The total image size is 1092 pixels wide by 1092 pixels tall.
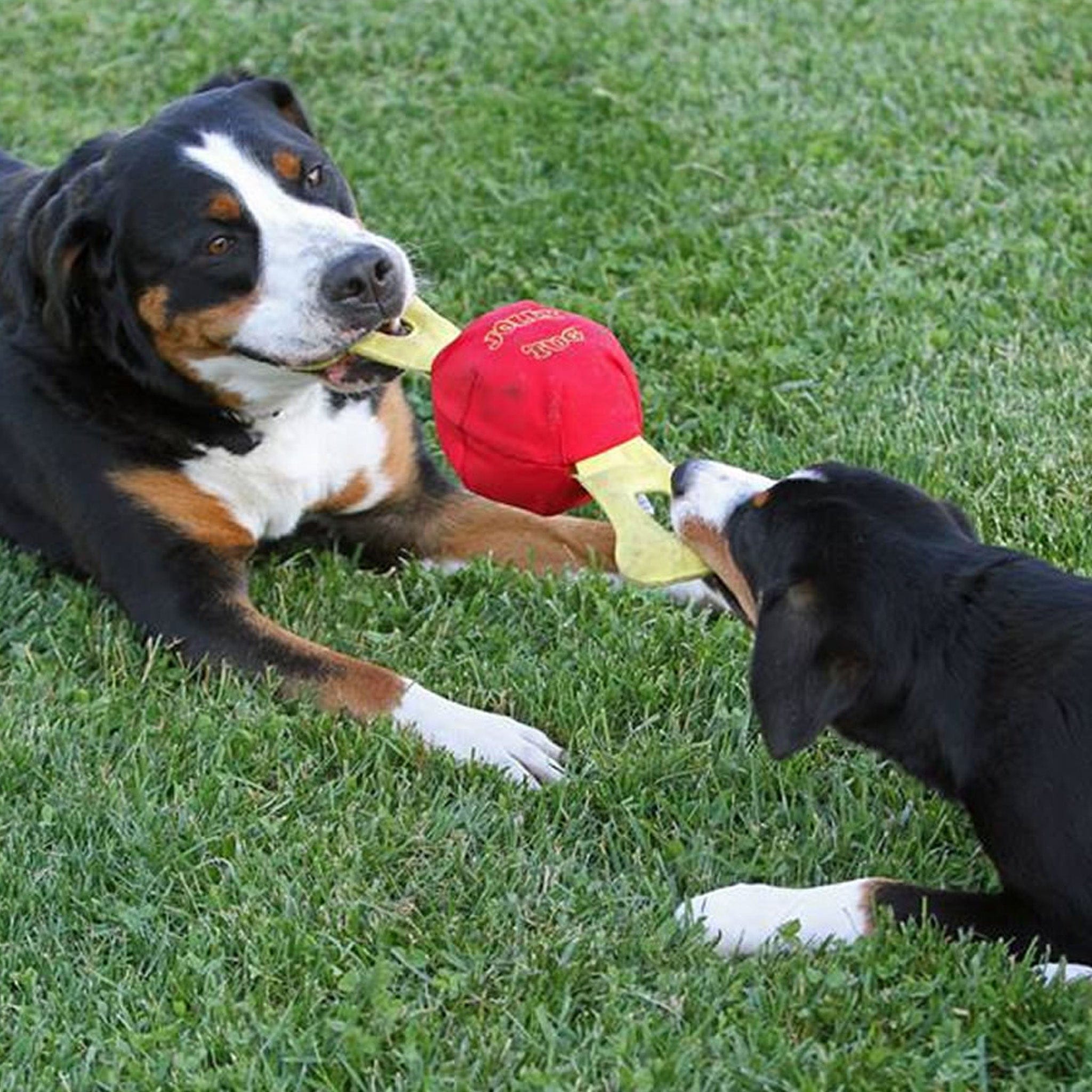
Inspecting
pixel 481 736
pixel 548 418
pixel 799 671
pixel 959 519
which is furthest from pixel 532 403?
pixel 799 671

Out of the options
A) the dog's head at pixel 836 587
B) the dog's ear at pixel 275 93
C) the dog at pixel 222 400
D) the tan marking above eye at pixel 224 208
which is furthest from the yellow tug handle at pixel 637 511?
the dog's ear at pixel 275 93

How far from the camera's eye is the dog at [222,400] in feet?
15.2

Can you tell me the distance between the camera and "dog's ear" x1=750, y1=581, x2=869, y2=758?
3639 millimetres

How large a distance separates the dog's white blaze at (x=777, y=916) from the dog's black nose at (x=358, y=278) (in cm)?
160

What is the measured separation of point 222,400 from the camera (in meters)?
4.96

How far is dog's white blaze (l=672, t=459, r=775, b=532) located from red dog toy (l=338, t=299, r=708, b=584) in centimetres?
11

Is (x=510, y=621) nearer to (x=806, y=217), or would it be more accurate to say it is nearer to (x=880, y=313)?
(x=880, y=313)

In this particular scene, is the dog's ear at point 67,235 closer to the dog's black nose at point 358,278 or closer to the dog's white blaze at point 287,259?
the dog's white blaze at point 287,259

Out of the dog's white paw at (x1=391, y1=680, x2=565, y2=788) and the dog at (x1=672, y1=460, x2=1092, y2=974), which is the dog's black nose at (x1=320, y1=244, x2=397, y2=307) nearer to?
the dog's white paw at (x1=391, y1=680, x2=565, y2=788)

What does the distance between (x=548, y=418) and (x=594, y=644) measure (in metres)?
0.57

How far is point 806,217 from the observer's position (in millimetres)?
6738

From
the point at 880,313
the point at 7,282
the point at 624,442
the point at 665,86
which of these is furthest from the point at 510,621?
the point at 665,86

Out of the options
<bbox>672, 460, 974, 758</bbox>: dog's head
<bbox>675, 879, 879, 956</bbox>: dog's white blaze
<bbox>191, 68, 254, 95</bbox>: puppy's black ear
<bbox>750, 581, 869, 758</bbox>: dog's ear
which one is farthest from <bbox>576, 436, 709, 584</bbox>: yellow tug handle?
<bbox>191, 68, 254, 95</bbox>: puppy's black ear

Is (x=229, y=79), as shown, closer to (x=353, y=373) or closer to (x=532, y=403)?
(x=353, y=373)
